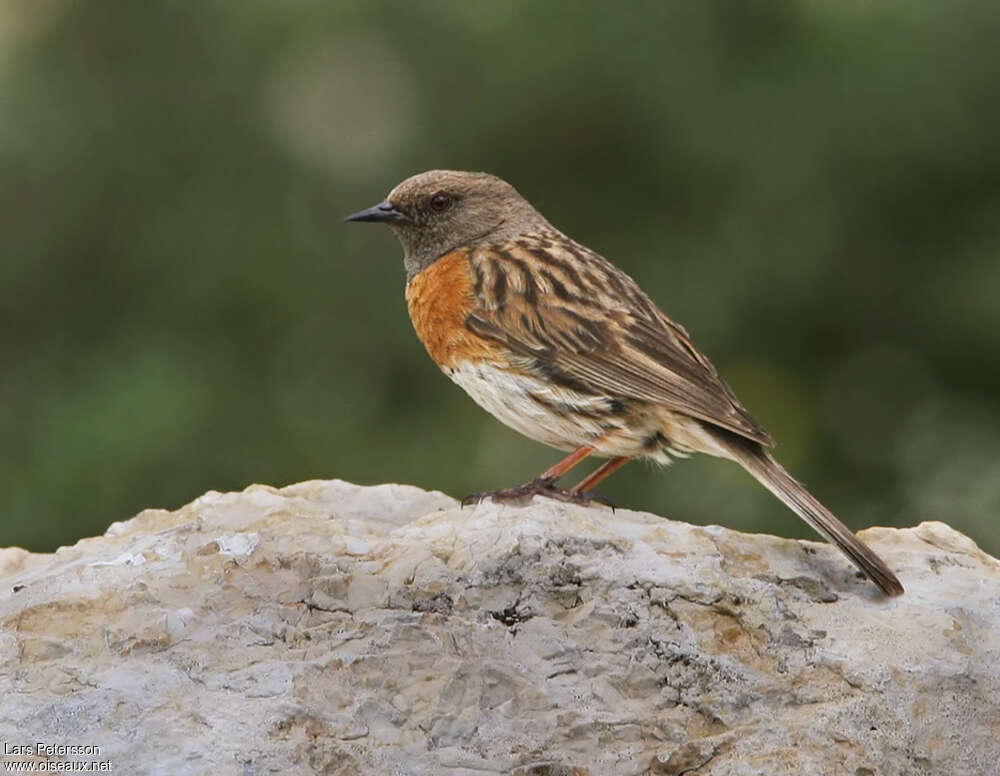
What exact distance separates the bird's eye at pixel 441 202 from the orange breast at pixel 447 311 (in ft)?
1.29

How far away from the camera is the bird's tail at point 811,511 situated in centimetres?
443

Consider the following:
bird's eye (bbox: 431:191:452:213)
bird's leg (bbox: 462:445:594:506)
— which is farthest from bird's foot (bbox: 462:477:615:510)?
bird's eye (bbox: 431:191:452:213)

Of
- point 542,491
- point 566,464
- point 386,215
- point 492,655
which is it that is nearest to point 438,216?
point 386,215

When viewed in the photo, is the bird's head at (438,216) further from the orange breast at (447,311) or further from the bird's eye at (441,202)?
the orange breast at (447,311)

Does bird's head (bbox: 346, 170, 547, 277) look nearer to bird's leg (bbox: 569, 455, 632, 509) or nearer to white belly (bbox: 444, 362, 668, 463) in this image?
white belly (bbox: 444, 362, 668, 463)

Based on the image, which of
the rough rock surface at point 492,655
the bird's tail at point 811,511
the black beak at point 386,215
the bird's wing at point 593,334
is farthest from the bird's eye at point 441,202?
the rough rock surface at point 492,655

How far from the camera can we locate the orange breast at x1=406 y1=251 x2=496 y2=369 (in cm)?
561

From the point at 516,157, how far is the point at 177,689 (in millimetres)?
5187

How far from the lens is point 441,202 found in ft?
21.2

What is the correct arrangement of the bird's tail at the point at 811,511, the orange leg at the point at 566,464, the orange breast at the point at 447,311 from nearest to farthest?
the bird's tail at the point at 811,511 → the orange leg at the point at 566,464 → the orange breast at the point at 447,311

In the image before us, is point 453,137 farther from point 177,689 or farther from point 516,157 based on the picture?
point 177,689

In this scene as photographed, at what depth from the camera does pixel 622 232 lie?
8.36 meters

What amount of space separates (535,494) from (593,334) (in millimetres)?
810

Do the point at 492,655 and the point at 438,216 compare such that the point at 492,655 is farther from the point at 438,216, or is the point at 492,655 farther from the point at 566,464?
the point at 438,216
